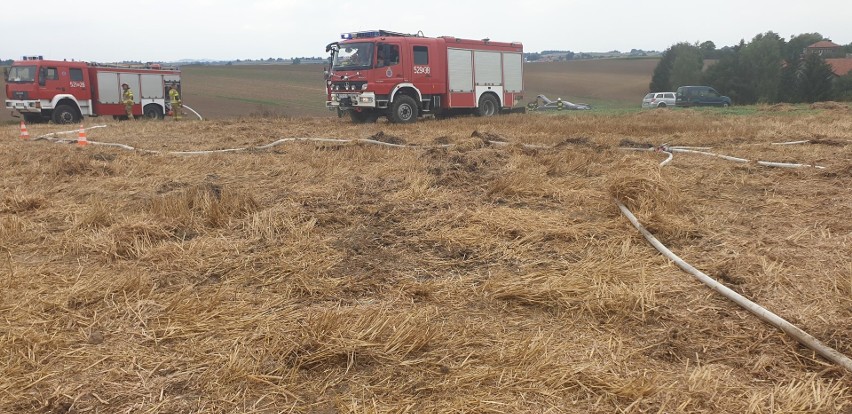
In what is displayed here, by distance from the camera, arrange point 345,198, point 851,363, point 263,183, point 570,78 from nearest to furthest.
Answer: point 851,363 < point 345,198 < point 263,183 < point 570,78

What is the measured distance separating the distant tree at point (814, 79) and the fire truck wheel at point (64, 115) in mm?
41841

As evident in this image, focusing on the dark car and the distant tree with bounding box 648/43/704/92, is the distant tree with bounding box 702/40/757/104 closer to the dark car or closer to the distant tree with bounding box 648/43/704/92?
the distant tree with bounding box 648/43/704/92

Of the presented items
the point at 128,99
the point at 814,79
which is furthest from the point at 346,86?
the point at 814,79

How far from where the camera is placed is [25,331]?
2.89m

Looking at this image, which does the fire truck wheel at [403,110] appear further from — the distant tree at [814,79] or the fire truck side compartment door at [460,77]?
the distant tree at [814,79]

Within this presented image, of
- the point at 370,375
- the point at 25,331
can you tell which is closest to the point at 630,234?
the point at 370,375

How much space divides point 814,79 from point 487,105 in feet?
102

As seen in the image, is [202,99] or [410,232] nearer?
[410,232]

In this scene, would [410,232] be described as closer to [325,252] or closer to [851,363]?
[325,252]

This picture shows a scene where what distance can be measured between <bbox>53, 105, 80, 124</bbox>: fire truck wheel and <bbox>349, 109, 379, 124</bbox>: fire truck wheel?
Answer: 10351 millimetres

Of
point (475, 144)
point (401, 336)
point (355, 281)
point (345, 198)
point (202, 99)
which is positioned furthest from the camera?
point (202, 99)

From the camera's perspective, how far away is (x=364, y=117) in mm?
17656

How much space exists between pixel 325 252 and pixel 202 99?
4145 centimetres

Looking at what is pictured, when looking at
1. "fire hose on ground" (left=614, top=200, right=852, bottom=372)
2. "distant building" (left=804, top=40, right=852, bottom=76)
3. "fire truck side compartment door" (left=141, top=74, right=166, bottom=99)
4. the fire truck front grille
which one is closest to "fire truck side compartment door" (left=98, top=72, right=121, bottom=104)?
"fire truck side compartment door" (left=141, top=74, right=166, bottom=99)
